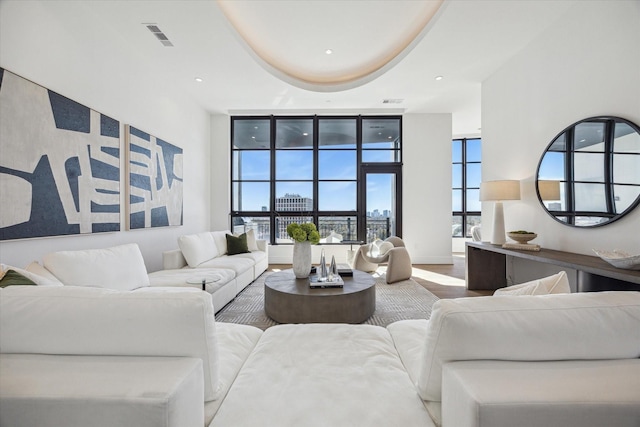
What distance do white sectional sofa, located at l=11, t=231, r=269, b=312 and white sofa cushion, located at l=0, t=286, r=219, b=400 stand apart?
1082mm

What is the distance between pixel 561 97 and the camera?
314 cm

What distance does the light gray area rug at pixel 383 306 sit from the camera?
2.97 m

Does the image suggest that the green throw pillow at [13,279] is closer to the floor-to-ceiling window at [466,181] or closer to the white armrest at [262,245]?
the white armrest at [262,245]

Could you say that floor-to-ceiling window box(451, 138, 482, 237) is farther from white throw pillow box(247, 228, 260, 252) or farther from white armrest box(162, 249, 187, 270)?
white armrest box(162, 249, 187, 270)

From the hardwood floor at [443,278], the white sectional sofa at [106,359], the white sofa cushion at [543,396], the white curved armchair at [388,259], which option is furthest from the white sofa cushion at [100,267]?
the white curved armchair at [388,259]

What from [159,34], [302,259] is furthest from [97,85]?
[302,259]

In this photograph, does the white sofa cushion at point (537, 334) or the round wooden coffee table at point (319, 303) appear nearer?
the white sofa cushion at point (537, 334)

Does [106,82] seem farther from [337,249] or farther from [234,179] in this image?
[337,249]

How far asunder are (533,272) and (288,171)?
15.1 ft

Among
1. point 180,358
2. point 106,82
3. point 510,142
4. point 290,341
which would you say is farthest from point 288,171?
point 180,358

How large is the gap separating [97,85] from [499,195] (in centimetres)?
476

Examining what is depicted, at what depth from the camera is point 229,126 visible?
614 cm

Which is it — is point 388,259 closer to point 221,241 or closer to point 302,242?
point 302,242

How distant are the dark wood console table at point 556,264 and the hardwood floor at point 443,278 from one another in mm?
228
